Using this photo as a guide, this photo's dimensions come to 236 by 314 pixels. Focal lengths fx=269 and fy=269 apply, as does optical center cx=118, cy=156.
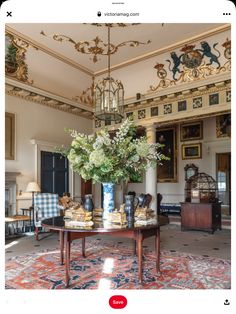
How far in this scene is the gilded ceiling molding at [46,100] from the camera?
6758 mm

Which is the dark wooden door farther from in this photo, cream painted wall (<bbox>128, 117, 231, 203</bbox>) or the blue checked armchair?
cream painted wall (<bbox>128, 117, 231, 203</bbox>)

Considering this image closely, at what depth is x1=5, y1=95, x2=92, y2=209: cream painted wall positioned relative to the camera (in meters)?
6.81

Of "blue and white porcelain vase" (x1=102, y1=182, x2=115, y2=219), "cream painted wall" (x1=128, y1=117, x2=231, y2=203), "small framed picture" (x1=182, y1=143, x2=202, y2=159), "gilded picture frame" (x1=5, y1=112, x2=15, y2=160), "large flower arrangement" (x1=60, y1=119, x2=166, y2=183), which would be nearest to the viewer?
"large flower arrangement" (x1=60, y1=119, x2=166, y2=183)

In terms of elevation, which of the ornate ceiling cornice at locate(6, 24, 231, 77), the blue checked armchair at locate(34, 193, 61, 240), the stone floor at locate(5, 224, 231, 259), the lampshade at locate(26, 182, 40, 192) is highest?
the ornate ceiling cornice at locate(6, 24, 231, 77)

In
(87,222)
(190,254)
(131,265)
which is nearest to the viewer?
(87,222)

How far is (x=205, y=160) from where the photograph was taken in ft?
36.9

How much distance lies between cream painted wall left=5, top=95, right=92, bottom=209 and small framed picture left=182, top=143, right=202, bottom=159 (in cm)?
576

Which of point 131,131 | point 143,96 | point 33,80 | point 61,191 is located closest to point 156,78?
point 143,96

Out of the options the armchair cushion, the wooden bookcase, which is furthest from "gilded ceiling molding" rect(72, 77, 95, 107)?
the wooden bookcase

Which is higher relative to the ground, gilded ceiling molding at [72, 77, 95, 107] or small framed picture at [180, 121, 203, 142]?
gilded ceiling molding at [72, 77, 95, 107]

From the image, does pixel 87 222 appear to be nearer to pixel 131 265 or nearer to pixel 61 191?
pixel 131 265

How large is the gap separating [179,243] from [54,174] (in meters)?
4.18
